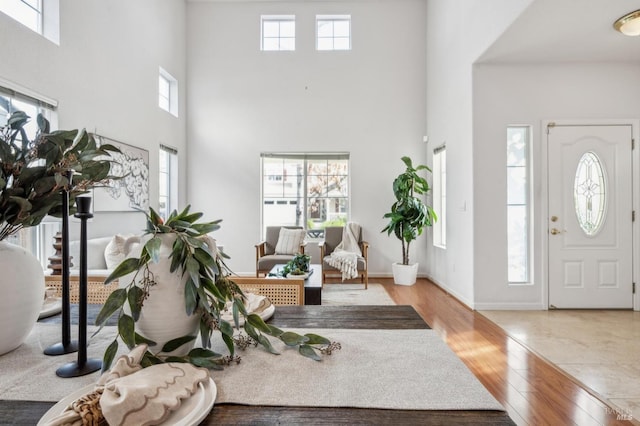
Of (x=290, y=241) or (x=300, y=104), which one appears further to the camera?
(x=300, y=104)

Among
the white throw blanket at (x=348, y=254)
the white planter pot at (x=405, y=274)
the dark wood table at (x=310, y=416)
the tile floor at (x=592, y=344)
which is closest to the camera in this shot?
the dark wood table at (x=310, y=416)

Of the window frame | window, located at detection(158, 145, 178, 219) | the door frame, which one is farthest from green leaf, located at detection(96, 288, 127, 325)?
A: window, located at detection(158, 145, 178, 219)

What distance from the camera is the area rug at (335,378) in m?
0.55

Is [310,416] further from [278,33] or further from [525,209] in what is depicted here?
[278,33]

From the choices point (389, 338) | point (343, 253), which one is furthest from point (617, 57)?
point (389, 338)

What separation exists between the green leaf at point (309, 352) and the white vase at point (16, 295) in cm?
61

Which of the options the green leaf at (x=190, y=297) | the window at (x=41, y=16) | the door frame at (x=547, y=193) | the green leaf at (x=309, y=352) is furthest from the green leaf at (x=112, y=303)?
the door frame at (x=547, y=193)

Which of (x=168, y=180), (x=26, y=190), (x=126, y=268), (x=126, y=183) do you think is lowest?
(x=126, y=268)

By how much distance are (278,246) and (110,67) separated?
9.90ft

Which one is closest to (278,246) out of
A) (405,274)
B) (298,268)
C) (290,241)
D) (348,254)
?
(290,241)

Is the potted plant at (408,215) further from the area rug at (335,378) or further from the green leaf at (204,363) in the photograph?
the green leaf at (204,363)

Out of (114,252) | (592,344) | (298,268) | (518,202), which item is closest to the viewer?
(592,344)

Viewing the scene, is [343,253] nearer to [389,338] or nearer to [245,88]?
[245,88]

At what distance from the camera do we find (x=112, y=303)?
1.92 feet
